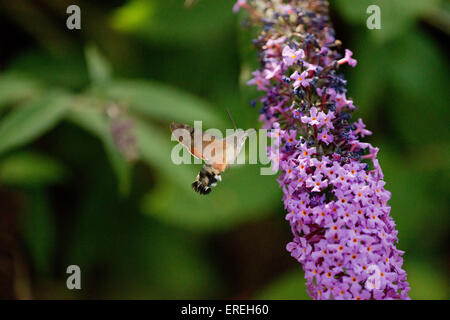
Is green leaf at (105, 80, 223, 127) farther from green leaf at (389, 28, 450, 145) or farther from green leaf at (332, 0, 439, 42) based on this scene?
green leaf at (389, 28, 450, 145)

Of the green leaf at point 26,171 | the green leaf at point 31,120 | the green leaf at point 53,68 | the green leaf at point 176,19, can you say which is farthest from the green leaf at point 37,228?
the green leaf at point 176,19

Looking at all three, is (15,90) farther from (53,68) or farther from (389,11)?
(389,11)

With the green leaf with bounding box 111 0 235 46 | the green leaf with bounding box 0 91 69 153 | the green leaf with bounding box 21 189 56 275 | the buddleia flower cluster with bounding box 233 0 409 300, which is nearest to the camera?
the buddleia flower cluster with bounding box 233 0 409 300

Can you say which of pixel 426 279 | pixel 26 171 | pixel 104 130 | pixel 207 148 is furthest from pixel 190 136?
pixel 426 279

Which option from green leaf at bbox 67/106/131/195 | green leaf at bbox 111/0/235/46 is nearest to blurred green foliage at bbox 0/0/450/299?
green leaf at bbox 111/0/235/46

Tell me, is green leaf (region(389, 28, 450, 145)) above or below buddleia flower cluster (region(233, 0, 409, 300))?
above

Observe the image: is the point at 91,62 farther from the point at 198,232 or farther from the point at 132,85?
the point at 198,232
